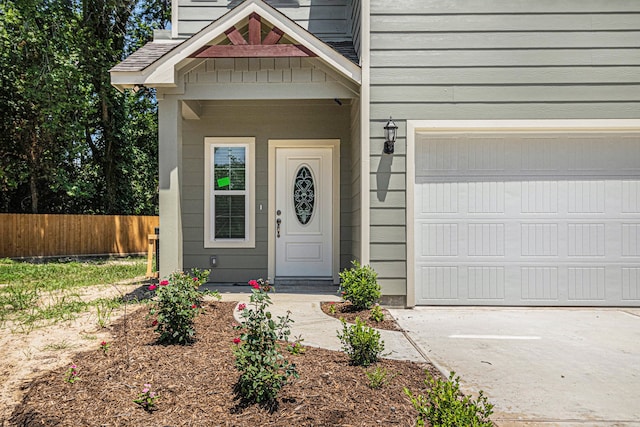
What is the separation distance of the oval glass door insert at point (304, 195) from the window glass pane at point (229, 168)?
891 millimetres

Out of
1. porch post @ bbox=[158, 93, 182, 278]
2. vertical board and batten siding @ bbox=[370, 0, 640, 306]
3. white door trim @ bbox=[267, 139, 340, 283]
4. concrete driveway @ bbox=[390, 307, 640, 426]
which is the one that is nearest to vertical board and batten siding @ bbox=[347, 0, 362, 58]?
vertical board and batten siding @ bbox=[370, 0, 640, 306]

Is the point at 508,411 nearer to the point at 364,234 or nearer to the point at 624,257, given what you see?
the point at 364,234

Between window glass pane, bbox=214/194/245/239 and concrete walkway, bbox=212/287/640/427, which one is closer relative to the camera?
concrete walkway, bbox=212/287/640/427

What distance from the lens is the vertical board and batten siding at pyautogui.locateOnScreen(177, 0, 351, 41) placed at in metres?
7.24

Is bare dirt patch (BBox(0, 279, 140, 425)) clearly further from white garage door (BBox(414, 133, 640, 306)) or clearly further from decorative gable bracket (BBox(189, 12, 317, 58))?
white garage door (BBox(414, 133, 640, 306))

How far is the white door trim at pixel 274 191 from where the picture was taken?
7234mm

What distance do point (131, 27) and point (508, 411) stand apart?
711 inches

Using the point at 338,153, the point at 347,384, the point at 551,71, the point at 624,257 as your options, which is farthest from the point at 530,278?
the point at 347,384

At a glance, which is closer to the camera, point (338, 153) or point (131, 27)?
point (338, 153)

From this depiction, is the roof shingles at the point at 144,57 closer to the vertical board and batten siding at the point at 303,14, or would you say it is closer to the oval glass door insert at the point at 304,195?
the vertical board and batten siding at the point at 303,14

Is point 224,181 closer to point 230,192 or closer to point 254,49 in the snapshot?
point 230,192

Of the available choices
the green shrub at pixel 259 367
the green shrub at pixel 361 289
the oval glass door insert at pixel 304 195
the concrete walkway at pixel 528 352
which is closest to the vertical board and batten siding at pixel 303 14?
the oval glass door insert at pixel 304 195

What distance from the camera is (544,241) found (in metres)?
5.74

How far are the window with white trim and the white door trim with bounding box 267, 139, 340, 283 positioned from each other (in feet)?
0.94
